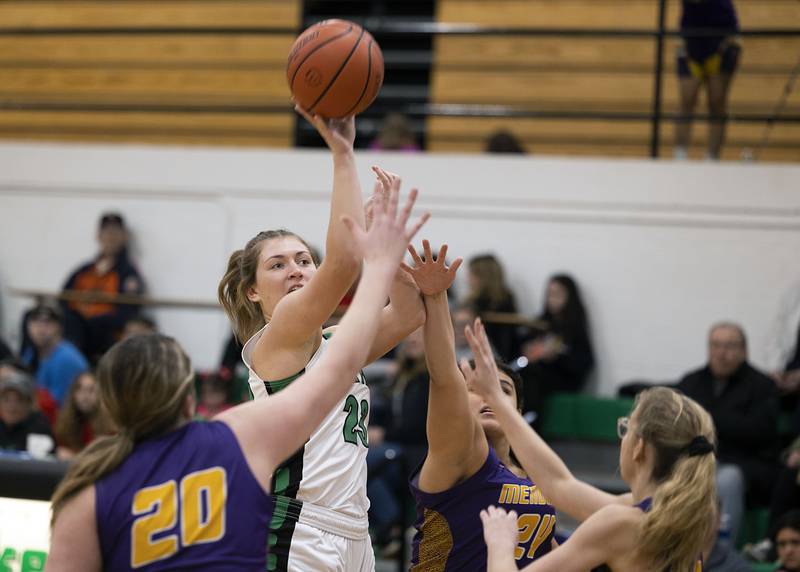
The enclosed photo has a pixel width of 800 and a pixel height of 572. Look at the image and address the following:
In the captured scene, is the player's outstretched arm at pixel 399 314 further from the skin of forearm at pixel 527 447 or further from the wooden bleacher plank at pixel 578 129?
the wooden bleacher plank at pixel 578 129

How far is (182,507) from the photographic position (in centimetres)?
221

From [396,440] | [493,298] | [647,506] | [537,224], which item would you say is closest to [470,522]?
[647,506]

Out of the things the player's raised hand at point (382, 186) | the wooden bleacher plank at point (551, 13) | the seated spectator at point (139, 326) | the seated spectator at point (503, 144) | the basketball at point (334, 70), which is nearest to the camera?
the player's raised hand at point (382, 186)

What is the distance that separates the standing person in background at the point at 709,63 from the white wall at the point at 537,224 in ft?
1.32

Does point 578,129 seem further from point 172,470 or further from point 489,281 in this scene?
point 172,470

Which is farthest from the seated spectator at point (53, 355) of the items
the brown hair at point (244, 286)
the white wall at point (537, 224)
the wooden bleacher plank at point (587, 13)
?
the brown hair at point (244, 286)

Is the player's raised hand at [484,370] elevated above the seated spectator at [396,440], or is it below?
above

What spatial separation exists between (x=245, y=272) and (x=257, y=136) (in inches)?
279

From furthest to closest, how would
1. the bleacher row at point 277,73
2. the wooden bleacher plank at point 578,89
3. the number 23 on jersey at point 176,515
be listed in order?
the bleacher row at point 277,73, the wooden bleacher plank at point 578,89, the number 23 on jersey at point 176,515

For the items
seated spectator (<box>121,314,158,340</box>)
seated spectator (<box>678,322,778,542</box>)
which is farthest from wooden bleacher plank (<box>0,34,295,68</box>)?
seated spectator (<box>678,322,778,542</box>)

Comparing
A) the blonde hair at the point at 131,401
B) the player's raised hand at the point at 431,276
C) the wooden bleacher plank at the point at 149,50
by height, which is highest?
the wooden bleacher plank at the point at 149,50

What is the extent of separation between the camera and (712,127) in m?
7.91

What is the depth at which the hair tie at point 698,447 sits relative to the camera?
3.04 m

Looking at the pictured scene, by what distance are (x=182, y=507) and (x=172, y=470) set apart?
76mm
